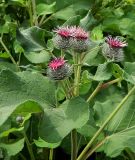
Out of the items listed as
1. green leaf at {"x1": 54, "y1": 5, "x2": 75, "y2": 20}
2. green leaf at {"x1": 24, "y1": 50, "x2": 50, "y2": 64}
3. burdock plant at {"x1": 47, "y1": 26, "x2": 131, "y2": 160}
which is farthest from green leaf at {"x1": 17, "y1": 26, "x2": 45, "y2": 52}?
green leaf at {"x1": 54, "y1": 5, "x2": 75, "y2": 20}

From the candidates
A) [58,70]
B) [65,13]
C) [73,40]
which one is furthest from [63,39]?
[65,13]

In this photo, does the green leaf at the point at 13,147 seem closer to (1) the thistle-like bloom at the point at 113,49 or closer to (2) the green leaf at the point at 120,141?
(2) the green leaf at the point at 120,141

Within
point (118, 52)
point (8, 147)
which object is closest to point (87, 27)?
point (118, 52)

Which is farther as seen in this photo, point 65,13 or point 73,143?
point 65,13

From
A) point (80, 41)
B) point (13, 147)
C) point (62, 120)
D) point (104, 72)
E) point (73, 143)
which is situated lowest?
point (13, 147)

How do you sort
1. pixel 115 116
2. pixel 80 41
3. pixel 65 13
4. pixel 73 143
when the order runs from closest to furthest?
1. pixel 80 41
2. pixel 73 143
3. pixel 115 116
4. pixel 65 13

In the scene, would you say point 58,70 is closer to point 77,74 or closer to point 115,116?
A: point 77,74

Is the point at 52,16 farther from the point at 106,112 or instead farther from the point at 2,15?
the point at 106,112
